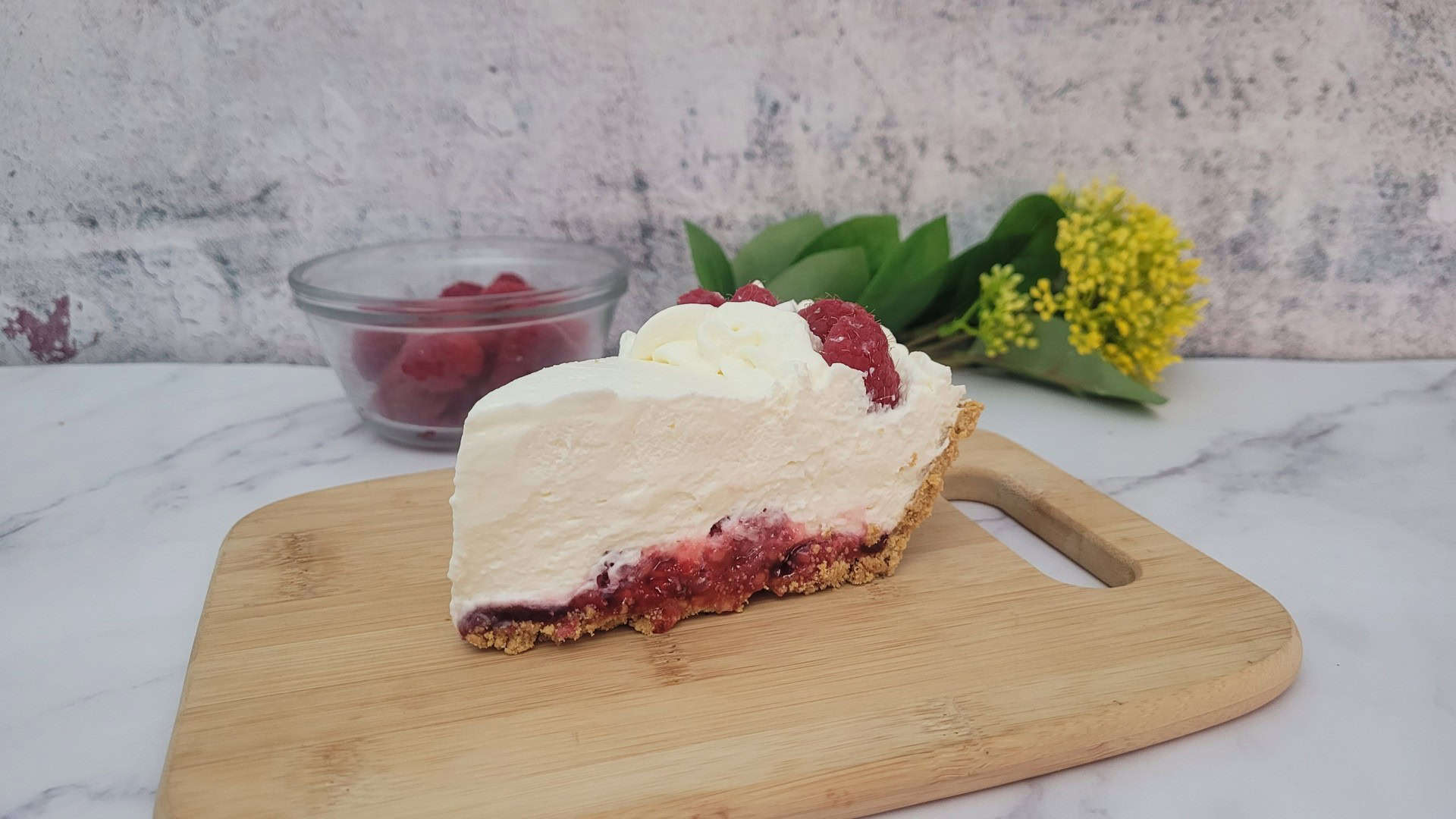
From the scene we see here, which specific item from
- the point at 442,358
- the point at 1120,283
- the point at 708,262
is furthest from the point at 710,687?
the point at 1120,283

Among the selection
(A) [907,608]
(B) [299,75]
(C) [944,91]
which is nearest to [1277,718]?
(A) [907,608]

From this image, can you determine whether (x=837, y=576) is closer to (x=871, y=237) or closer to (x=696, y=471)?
(x=696, y=471)

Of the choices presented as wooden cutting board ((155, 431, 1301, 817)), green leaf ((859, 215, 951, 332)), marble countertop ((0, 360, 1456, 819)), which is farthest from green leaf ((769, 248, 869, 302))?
wooden cutting board ((155, 431, 1301, 817))

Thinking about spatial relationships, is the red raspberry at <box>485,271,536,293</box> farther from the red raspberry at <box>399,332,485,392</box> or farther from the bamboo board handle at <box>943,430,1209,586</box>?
the bamboo board handle at <box>943,430,1209,586</box>

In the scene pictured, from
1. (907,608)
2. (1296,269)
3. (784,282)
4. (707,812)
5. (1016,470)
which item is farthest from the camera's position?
(1296,269)

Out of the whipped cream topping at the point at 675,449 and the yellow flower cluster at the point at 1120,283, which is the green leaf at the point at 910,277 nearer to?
the yellow flower cluster at the point at 1120,283

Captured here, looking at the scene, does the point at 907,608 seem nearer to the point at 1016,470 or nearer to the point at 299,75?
the point at 1016,470

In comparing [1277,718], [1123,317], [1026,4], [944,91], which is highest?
[1026,4]
